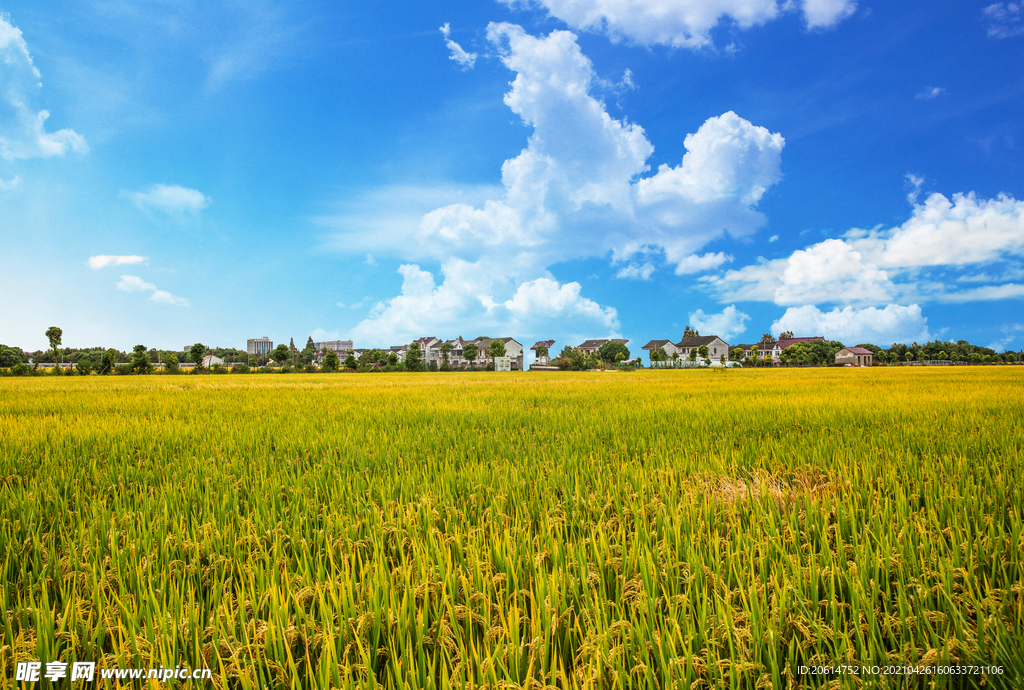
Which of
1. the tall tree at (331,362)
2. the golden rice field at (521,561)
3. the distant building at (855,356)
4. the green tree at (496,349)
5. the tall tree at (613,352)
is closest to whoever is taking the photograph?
the golden rice field at (521,561)

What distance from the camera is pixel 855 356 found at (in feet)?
257

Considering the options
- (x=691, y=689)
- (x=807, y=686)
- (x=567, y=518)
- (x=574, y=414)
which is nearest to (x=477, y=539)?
(x=567, y=518)

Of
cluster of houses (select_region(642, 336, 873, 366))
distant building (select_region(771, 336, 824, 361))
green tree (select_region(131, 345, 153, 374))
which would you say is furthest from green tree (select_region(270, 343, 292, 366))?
distant building (select_region(771, 336, 824, 361))

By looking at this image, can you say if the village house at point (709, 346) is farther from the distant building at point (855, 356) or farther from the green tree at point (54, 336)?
the green tree at point (54, 336)

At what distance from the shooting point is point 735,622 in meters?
1.59

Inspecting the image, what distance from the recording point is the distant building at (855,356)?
256 feet

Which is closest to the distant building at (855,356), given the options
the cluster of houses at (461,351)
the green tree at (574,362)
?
the green tree at (574,362)

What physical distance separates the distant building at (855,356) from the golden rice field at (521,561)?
94168 mm

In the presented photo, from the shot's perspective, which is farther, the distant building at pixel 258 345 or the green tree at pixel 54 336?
the distant building at pixel 258 345

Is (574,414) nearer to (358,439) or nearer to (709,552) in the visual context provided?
(358,439)

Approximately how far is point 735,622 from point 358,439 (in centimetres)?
459

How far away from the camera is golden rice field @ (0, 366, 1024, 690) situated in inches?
54.6

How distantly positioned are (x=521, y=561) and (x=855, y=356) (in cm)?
10006

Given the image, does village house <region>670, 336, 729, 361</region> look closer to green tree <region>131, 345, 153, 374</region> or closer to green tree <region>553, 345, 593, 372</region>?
green tree <region>553, 345, 593, 372</region>
